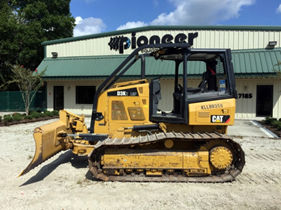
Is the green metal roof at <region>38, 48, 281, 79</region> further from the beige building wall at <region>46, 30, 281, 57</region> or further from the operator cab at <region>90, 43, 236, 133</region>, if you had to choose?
the operator cab at <region>90, 43, 236, 133</region>

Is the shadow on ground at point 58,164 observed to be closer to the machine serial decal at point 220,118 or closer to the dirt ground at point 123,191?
the dirt ground at point 123,191

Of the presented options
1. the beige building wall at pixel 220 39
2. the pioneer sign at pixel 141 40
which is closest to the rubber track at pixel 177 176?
the pioneer sign at pixel 141 40

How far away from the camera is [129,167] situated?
429cm

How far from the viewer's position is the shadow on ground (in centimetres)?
462

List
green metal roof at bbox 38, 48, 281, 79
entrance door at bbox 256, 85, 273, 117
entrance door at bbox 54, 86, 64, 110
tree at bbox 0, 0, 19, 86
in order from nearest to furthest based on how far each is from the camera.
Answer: green metal roof at bbox 38, 48, 281, 79 < entrance door at bbox 256, 85, 273, 117 < entrance door at bbox 54, 86, 64, 110 < tree at bbox 0, 0, 19, 86

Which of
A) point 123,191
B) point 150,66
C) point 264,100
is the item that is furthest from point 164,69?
point 123,191

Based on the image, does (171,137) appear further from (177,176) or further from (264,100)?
(264,100)

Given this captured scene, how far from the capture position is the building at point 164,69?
13133mm

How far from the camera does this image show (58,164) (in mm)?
5520

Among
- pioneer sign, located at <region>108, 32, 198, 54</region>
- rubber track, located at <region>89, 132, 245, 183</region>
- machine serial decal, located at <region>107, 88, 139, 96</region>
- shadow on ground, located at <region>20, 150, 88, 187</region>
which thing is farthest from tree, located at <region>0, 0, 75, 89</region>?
rubber track, located at <region>89, 132, 245, 183</region>

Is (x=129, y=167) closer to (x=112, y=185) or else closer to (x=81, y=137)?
(x=112, y=185)

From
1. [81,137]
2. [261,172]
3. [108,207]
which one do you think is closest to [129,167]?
[108,207]

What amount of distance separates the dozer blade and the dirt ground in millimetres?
525

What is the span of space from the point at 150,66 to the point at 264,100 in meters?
7.91
